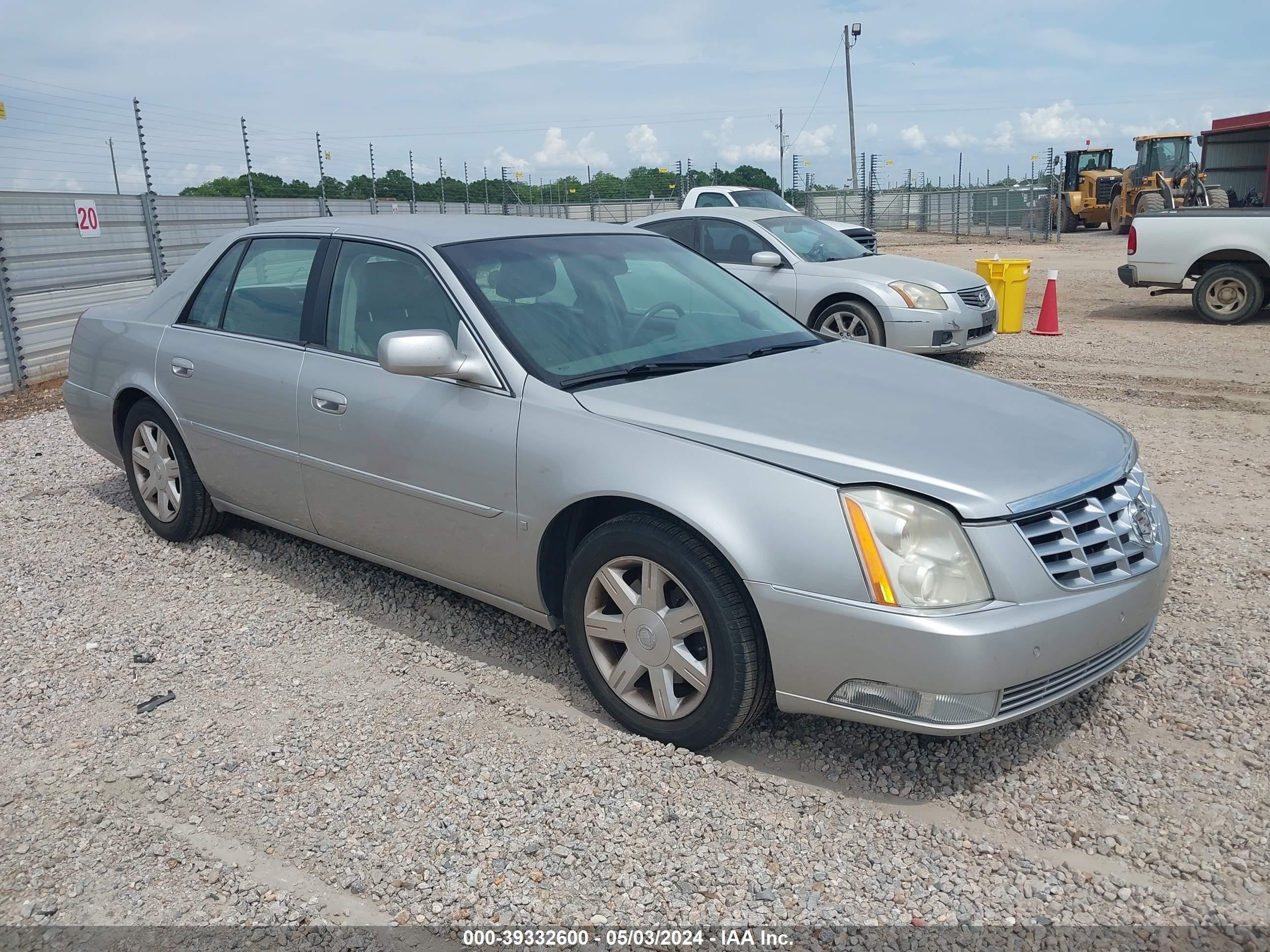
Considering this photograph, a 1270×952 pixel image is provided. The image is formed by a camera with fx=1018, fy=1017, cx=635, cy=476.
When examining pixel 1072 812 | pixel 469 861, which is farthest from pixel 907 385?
pixel 469 861

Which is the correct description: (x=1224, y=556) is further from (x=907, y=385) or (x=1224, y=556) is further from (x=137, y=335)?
(x=137, y=335)

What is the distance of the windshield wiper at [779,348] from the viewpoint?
12.9 feet

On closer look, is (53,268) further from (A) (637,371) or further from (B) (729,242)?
(A) (637,371)

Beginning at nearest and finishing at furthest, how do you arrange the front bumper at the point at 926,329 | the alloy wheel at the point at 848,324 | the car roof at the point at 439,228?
the car roof at the point at 439,228 < the front bumper at the point at 926,329 < the alloy wheel at the point at 848,324

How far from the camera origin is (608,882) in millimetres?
2645

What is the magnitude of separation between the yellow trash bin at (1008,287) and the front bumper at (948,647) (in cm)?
946

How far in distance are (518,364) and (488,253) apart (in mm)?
668

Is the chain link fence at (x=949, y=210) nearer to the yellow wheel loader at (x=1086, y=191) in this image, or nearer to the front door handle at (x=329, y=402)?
the yellow wheel loader at (x=1086, y=191)

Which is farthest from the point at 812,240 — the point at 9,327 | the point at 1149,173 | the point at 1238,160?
the point at 1149,173

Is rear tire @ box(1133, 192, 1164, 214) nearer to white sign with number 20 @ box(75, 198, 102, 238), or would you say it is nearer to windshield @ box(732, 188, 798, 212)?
windshield @ box(732, 188, 798, 212)

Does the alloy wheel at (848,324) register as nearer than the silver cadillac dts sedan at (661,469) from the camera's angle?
No

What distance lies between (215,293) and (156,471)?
986 mm

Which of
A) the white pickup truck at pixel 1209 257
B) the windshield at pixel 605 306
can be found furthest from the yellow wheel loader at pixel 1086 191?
the windshield at pixel 605 306

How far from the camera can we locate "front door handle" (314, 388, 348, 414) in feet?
13.1
